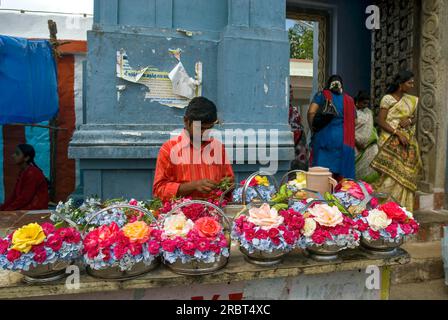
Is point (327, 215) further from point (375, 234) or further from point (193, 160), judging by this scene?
point (193, 160)

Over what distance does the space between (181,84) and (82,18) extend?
538 cm

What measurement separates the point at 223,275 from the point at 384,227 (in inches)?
32.1

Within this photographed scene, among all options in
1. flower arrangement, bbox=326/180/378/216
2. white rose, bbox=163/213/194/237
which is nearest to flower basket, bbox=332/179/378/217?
flower arrangement, bbox=326/180/378/216

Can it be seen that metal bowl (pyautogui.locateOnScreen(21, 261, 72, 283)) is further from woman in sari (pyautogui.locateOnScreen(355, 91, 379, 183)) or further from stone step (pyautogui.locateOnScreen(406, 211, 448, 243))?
woman in sari (pyautogui.locateOnScreen(355, 91, 379, 183))

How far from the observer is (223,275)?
4.99 ft

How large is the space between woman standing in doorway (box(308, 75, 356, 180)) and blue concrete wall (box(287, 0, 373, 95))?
7.97 feet

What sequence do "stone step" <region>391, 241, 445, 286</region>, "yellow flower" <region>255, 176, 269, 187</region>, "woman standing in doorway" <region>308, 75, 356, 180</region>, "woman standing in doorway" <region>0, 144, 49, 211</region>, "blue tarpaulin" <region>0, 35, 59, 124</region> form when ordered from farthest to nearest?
"woman standing in doorway" <region>0, 144, 49, 211</region>
"blue tarpaulin" <region>0, 35, 59, 124</region>
"woman standing in doorway" <region>308, 75, 356, 180</region>
"stone step" <region>391, 241, 445, 286</region>
"yellow flower" <region>255, 176, 269, 187</region>

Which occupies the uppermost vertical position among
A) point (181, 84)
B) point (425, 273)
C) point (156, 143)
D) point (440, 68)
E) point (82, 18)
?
point (82, 18)

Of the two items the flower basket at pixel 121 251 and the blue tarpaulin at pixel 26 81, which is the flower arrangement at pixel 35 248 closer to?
the flower basket at pixel 121 251

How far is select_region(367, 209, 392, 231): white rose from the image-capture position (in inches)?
66.8

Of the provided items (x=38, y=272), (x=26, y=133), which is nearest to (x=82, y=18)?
(x=26, y=133)

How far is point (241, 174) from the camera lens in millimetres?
3727

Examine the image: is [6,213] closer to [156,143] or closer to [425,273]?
[156,143]

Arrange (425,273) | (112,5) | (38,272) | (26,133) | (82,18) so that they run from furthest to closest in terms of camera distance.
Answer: (82,18) → (26,133) → (425,273) → (112,5) → (38,272)
